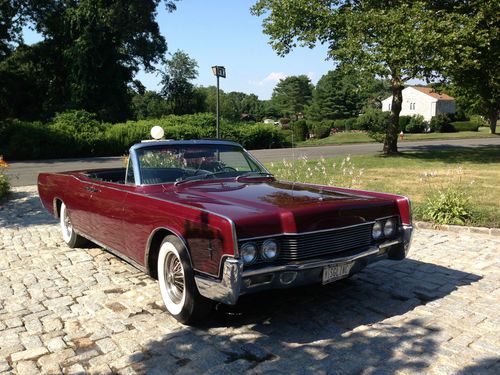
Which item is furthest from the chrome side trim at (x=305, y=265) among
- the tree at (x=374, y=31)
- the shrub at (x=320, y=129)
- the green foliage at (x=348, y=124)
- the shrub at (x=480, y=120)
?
the shrub at (x=480, y=120)

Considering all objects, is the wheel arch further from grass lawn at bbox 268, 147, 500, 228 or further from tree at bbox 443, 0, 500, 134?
tree at bbox 443, 0, 500, 134

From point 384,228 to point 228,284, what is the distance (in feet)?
5.76

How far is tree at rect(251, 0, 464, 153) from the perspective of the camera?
16562 mm

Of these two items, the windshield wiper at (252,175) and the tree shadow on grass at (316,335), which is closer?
the tree shadow on grass at (316,335)

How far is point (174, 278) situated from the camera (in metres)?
4.07

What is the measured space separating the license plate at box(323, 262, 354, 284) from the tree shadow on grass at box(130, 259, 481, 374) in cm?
43

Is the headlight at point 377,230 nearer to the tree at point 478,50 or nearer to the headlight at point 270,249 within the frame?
the headlight at point 270,249

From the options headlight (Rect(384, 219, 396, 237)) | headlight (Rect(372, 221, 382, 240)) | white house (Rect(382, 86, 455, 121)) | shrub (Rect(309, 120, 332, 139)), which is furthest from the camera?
white house (Rect(382, 86, 455, 121))

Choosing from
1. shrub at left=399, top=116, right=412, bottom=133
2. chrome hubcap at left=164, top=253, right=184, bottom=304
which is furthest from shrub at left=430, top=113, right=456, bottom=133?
chrome hubcap at left=164, top=253, right=184, bottom=304

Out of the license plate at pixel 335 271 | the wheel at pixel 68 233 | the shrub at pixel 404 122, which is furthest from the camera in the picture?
the shrub at pixel 404 122

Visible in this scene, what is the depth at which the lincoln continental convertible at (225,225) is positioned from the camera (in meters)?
3.41

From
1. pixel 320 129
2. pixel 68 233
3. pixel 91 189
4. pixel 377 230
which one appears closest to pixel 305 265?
pixel 377 230

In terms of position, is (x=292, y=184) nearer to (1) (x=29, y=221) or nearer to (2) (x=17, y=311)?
(2) (x=17, y=311)

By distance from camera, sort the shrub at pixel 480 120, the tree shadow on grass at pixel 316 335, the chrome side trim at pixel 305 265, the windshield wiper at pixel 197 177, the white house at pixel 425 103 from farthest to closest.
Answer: the white house at pixel 425 103, the shrub at pixel 480 120, the windshield wiper at pixel 197 177, the chrome side trim at pixel 305 265, the tree shadow on grass at pixel 316 335
